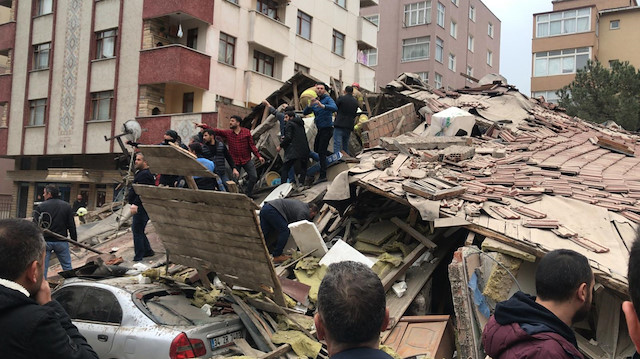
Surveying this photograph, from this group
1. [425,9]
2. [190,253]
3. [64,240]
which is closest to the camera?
[190,253]

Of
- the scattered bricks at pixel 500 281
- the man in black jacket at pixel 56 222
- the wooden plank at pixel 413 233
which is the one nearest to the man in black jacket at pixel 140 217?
the man in black jacket at pixel 56 222

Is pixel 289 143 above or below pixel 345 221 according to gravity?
above

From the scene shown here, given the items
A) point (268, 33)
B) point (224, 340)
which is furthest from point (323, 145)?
point (268, 33)

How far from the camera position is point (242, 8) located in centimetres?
2522

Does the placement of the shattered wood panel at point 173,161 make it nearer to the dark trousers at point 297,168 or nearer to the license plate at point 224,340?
the license plate at point 224,340

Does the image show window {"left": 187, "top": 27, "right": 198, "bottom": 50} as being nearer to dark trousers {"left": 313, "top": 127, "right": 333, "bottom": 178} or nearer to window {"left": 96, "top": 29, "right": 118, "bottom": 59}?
window {"left": 96, "top": 29, "right": 118, "bottom": 59}

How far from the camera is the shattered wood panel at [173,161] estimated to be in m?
5.94

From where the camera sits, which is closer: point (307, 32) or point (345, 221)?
point (345, 221)

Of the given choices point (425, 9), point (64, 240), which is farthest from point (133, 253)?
point (425, 9)

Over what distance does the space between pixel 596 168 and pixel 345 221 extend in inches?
195

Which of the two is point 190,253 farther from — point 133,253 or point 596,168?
point 596,168

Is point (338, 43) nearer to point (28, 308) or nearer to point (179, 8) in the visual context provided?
point (179, 8)

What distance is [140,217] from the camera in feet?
30.2

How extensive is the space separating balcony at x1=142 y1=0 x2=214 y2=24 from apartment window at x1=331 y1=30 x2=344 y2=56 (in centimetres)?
1001
